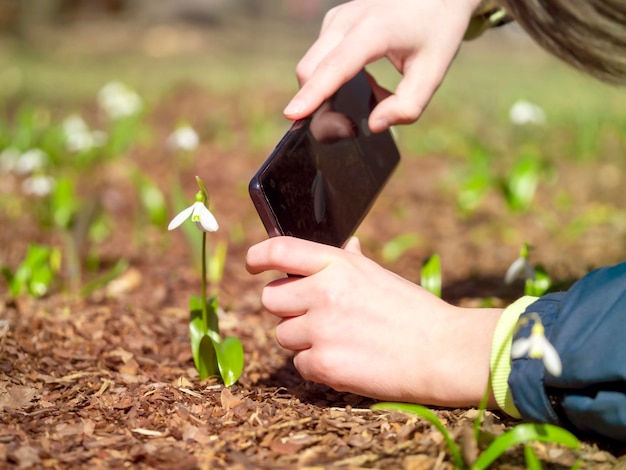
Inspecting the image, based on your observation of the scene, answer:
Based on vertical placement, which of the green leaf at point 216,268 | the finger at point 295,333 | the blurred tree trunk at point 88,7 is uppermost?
the blurred tree trunk at point 88,7

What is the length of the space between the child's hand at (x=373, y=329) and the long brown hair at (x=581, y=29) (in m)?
0.65

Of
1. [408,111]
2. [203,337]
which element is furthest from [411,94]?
[203,337]

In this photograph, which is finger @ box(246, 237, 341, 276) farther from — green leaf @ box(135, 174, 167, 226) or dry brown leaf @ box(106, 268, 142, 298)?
green leaf @ box(135, 174, 167, 226)

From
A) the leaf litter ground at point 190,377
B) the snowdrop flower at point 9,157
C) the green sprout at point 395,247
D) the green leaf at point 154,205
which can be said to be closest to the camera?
the leaf litter ground at point 190,377

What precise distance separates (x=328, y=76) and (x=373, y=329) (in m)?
0.57

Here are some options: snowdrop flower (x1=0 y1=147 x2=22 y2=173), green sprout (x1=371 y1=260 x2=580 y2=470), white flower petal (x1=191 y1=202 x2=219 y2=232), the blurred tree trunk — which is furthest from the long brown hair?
the blurred tree trunk

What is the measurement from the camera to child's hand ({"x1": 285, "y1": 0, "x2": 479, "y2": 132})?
1.75 m

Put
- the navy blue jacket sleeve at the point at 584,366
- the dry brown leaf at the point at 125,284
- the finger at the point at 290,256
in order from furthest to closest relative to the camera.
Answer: the dry brown leaf at the point at 125,284
the finger at the point at 290,256
the navy blue jacket sleeve at the point at 584,366

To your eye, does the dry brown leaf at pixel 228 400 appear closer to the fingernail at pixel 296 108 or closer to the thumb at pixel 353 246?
the thumb at pixel 353 246

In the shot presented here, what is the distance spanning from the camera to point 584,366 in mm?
1290

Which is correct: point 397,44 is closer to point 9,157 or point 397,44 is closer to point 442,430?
point 442,430

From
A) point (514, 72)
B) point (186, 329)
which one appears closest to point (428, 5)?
point (186, 329)

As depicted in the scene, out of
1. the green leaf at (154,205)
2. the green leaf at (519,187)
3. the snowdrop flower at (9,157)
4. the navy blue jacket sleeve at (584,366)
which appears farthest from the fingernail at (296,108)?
the snowdrop flower at (9,157)

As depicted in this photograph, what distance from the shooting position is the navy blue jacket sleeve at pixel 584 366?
129 centimetres
